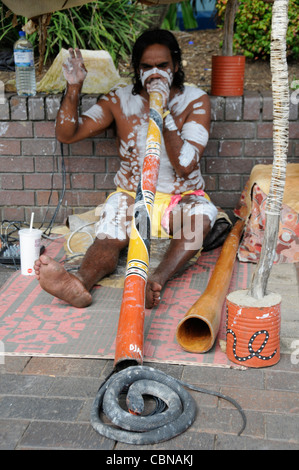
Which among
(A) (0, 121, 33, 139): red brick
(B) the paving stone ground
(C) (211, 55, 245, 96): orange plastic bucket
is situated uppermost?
(C) (211, 55, 245, 96): orange plastic bucket

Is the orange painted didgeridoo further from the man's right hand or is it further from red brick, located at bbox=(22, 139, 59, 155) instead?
red brick, located at bbox=(22, 139, 59, 155)

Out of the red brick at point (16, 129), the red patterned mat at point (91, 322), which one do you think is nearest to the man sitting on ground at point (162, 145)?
the red patterned mat at point (91, 322)

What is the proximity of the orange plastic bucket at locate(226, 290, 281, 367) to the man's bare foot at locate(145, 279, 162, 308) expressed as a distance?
1.72 ft

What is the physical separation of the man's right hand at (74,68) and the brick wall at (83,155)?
0.71m

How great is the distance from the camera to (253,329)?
2455 mm

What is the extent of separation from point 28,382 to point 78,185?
2187mm

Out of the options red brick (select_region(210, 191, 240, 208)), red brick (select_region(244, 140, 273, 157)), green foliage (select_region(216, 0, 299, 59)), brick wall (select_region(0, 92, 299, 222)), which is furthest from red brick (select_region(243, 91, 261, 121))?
green foliage (select_region(216, 0, 299, 59))

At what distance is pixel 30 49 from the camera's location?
170 inches

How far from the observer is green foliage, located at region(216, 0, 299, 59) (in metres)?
5.20

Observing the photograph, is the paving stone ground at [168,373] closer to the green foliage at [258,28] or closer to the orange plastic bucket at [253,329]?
the orange plastic bucket at [253,329]

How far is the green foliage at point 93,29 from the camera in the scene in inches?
210

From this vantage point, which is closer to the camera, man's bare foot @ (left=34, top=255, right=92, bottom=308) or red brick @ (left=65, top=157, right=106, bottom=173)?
man's bare foot @ (left=34, top=255, right=92, bottom=308)

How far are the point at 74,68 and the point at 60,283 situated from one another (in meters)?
1.30

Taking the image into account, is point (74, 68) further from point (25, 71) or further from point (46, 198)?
point (46, 198)
